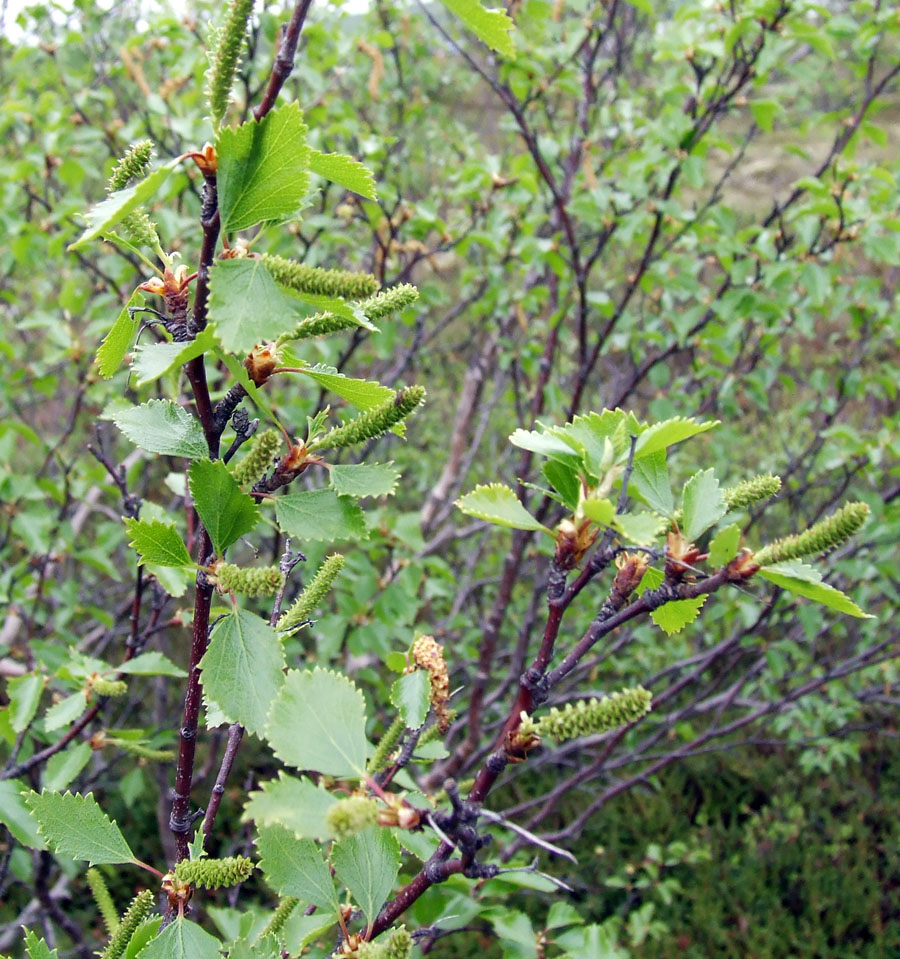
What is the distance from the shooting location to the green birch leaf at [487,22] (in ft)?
2.56

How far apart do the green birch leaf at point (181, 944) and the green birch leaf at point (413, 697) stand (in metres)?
0.30

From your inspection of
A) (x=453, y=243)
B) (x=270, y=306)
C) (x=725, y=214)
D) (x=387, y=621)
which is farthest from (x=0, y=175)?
(x=270, y=306)

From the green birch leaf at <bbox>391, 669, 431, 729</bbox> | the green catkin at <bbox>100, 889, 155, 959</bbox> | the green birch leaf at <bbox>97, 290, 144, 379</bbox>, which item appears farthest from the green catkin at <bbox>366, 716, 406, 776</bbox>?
the green birch leaf at <bbox>97, 290, 144, 379</bbox>

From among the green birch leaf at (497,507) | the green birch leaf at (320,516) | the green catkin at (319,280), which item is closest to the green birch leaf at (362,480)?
the green birch leaf at (320,516)

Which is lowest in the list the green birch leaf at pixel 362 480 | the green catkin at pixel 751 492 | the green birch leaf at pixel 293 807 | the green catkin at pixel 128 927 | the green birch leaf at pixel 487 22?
the green catkin at pixel 128 927

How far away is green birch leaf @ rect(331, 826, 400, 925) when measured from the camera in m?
0.82

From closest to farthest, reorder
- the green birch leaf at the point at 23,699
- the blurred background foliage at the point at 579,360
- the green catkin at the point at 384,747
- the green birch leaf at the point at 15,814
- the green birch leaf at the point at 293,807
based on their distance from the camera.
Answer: the green birch leaf at the point at 293,807 → the green catkin at the point at 384,747 → the green birch leaf at the point at 15,814 → the green birch leaf at the point at 23,699 → the blurred background foliage at the point at 579,360

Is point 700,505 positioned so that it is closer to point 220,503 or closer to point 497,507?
point 497,507

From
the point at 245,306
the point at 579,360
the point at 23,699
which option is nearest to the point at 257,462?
the point at 245,306

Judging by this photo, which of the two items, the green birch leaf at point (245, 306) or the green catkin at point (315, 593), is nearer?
the green birch leaf at point (245, 306)

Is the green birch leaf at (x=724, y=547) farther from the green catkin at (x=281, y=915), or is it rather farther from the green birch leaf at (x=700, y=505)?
the green catkin at (x=281, y=915)

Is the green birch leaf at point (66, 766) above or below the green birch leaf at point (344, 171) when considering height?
below

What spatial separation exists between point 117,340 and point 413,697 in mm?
486

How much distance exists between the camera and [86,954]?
8.91ft
